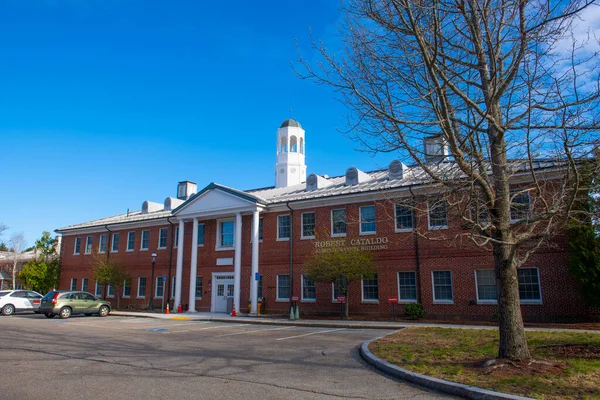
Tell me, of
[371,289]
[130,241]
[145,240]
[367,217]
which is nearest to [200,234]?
[145,240]

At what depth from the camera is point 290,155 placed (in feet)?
123

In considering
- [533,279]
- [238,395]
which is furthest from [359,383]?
[533,279]

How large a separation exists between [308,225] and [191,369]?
17471 mm

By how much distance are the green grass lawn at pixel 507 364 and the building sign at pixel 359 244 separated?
32.2 ft

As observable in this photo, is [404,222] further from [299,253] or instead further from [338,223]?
[299,253]

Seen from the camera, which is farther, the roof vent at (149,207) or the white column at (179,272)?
the roof vent at (149,207)

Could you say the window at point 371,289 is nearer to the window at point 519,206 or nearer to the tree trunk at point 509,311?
the window at point 519,206

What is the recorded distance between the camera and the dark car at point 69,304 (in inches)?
953

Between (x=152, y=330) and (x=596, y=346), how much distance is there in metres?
15.0

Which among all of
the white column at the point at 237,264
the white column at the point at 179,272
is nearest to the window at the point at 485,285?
the white column at the point at 237,264

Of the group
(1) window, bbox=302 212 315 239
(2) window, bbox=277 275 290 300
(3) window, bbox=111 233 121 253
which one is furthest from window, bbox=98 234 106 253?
(1) window, bbox=302 212 315 239

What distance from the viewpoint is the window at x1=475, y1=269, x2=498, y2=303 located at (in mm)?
20156

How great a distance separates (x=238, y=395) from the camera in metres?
6.84

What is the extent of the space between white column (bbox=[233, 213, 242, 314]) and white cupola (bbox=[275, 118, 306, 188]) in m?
9.67
